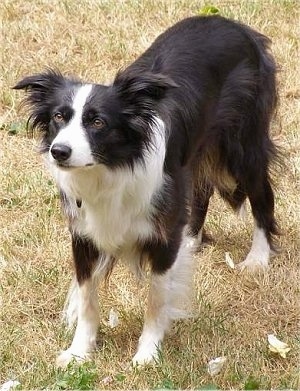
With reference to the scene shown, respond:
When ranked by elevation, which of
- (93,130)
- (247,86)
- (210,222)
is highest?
(93,130)

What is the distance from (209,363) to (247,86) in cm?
156

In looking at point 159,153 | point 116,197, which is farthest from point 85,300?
point 159,153

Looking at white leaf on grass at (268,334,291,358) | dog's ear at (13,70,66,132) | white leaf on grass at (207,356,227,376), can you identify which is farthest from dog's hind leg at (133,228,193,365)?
dog's ear at (13,70,66,132)

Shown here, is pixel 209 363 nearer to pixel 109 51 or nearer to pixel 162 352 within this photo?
pixel 162 352

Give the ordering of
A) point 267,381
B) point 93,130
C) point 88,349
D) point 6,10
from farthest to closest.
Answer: point 6,10 < point 88,349 < point 267,381 < point 93,130

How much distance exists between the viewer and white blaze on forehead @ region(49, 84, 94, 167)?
344cm

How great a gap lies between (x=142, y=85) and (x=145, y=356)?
4.23 feet

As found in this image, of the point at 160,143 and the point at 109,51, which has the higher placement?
the point at 160,143

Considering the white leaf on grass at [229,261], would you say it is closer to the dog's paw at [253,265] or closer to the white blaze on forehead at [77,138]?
the dog's paw at [253,265]

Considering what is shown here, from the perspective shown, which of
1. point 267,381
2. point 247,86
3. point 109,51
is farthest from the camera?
point 109,51

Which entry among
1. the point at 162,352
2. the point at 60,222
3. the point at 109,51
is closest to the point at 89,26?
the point at 109,51

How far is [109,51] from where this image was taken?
24.4ft

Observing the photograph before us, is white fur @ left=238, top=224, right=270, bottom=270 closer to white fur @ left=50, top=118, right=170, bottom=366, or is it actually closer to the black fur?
the black fur

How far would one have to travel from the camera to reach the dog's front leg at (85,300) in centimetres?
411
